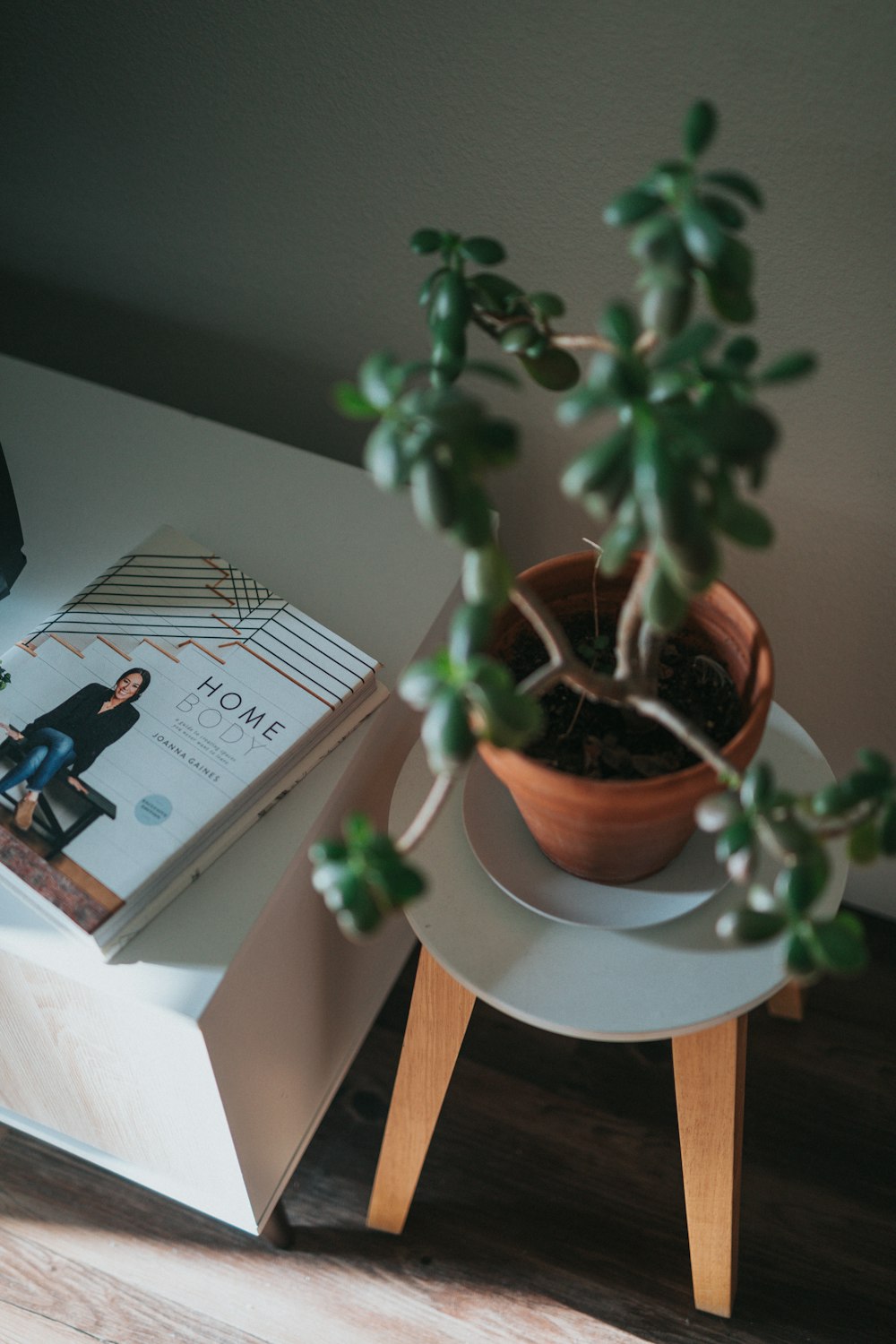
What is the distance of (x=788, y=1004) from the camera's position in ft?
3.87

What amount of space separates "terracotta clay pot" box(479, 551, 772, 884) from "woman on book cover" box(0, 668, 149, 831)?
0.28 m

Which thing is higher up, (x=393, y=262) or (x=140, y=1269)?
(x=393, y=262)

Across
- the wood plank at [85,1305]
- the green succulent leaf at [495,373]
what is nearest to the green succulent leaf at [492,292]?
the green succulent leaf at [495,373]

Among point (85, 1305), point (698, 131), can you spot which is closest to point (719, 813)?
point (698, 131)

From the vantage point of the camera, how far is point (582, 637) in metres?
0.81

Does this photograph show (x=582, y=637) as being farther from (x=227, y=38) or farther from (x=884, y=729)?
(x=227, y=38)

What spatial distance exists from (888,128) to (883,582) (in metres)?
0.39

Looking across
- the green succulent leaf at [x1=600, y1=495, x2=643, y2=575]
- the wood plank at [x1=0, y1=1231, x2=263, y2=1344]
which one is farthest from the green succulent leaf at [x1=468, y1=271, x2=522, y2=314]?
the wood plank at [x1=0, y1=1231, x2=263, y2=1344]

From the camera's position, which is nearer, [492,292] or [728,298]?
[728,298]

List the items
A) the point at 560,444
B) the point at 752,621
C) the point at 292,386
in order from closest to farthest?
the point at 752,621
the point at 560,444
the point at 292,386

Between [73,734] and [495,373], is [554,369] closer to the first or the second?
[495,373]

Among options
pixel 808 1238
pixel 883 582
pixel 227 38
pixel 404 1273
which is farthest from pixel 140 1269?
pixel 227 38

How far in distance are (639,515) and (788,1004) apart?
868mm

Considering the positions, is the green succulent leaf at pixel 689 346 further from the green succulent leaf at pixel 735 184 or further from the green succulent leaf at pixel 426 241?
the green succulent leaf at pixel 426 241
